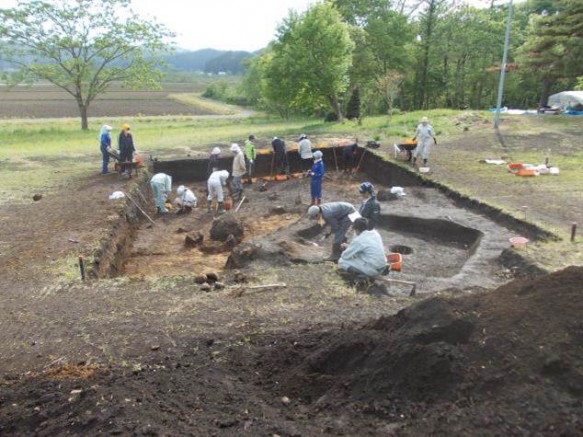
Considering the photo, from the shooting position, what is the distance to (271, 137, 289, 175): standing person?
17.2 m

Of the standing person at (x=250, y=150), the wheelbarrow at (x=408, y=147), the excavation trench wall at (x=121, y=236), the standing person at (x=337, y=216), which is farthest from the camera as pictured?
the wheelbarrow at (x=408, y=147)

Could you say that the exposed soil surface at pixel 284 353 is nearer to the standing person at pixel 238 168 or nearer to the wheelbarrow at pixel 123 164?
the standing person at pixel 238 168

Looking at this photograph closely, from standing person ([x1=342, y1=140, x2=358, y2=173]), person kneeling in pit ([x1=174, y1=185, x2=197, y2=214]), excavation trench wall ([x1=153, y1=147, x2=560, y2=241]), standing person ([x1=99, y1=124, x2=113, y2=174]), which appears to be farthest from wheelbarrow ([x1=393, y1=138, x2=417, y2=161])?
standing person ([x1=99, y1=124, x2=113, y2=174])

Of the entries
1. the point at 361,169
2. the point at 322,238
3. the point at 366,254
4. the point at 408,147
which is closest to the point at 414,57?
the point at 361,169

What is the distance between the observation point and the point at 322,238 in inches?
437

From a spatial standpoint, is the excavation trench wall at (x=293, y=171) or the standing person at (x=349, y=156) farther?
the standing person at (x=349, y=156)

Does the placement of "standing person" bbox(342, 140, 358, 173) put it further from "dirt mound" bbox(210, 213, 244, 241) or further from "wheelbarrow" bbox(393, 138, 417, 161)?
"dirt mound" bbox(210, 213, 244, 241)

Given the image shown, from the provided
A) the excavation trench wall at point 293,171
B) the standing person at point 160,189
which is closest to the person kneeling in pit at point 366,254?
the excavation trench wall at point 293,171

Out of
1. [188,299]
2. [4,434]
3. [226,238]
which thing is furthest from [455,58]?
[4,434]

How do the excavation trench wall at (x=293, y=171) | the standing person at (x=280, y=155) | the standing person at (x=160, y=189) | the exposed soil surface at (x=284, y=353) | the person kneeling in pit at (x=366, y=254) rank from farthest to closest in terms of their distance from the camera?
1. the standing person at (x=280, y=155)
2. the standing person at (x=160, y=189)
3. the excavation trench wall at (x=293, y=171)
4. the person kneeling in pit at (x=366, y=254)
5. the exposed soil surface at (x=284, y=353)

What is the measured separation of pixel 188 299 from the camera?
7258 millimetres

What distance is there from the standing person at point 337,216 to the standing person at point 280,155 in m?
8.38

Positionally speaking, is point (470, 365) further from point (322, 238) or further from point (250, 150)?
point (250, 150)

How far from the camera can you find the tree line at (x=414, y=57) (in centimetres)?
2636
